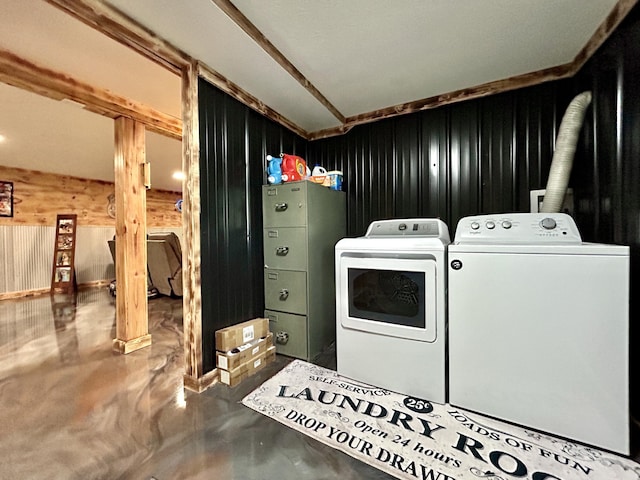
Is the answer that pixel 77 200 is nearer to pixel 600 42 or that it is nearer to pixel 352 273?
pixel 352 273

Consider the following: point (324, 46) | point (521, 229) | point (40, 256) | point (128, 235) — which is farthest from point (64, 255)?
point (521, 229)

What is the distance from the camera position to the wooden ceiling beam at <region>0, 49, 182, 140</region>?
170 centimetres

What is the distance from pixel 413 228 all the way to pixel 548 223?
2.62 feet

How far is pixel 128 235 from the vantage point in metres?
2.35

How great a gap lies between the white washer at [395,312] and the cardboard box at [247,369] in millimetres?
589

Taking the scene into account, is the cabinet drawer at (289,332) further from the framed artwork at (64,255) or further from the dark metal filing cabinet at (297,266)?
the framed artwork at (64,255)

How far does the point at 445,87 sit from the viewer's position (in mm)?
2135

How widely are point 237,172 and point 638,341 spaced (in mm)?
2562

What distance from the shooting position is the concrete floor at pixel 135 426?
110 cm

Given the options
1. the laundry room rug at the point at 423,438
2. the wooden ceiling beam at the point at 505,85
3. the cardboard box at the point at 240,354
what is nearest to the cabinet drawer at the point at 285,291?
the cardboard box at the point at 240,354

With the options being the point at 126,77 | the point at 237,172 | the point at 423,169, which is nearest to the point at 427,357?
the point at 423,169

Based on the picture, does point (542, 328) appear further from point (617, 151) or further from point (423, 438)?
point (617, 151)

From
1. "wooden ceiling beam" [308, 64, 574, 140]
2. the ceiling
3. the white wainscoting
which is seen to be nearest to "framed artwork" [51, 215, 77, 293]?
the white wainscoting

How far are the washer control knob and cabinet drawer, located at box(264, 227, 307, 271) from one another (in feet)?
4.79
